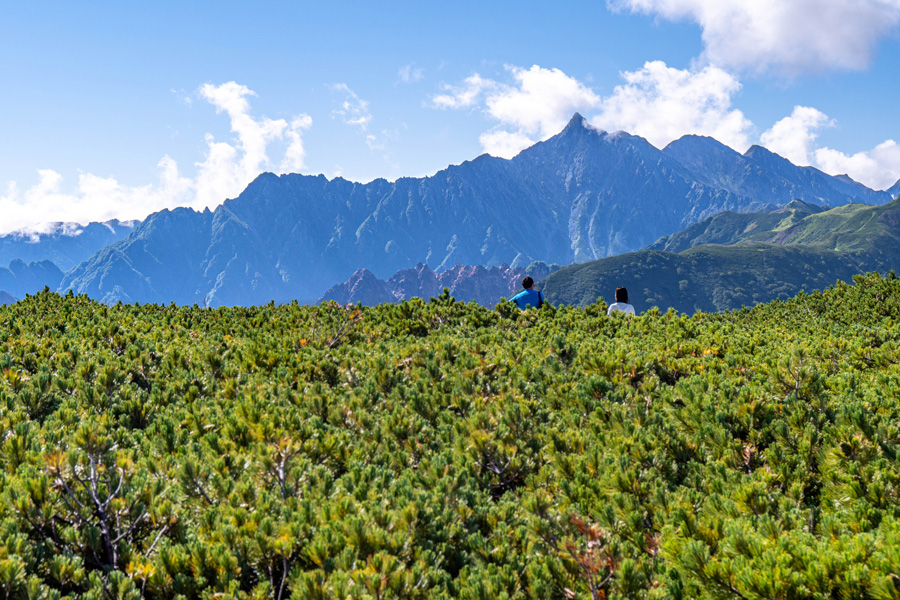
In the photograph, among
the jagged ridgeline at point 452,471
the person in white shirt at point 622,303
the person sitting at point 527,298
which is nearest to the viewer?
the jagged ridgeline at point 452,471

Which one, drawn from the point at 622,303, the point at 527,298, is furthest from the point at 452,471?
the point at 622,303

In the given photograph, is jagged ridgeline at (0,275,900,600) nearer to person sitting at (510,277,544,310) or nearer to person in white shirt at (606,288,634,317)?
person in white shirt at (606,288,634,317)

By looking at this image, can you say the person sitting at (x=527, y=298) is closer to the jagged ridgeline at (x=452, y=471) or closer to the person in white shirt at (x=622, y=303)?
the person in white shirt at (x=622, y=303)

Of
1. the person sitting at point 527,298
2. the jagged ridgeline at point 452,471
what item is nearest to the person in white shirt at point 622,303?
the person sitting at point 527,298

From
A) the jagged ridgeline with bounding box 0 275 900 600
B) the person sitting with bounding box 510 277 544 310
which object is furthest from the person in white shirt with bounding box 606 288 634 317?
the jagged ridgeline with bounding box 0 275 900 600

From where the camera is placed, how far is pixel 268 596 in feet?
11.0

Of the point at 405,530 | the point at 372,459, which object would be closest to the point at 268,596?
the point at 405,530

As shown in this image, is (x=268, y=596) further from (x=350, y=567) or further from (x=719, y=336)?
(x=719, y=336)

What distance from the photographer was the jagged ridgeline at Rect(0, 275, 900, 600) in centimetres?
329

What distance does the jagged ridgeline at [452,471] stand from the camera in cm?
329

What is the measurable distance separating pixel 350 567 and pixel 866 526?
3.22 metres

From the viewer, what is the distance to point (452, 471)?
455 cm

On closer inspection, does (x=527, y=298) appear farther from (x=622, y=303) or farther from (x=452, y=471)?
(x=452, y=471)

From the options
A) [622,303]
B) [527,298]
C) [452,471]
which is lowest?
[452,471]
